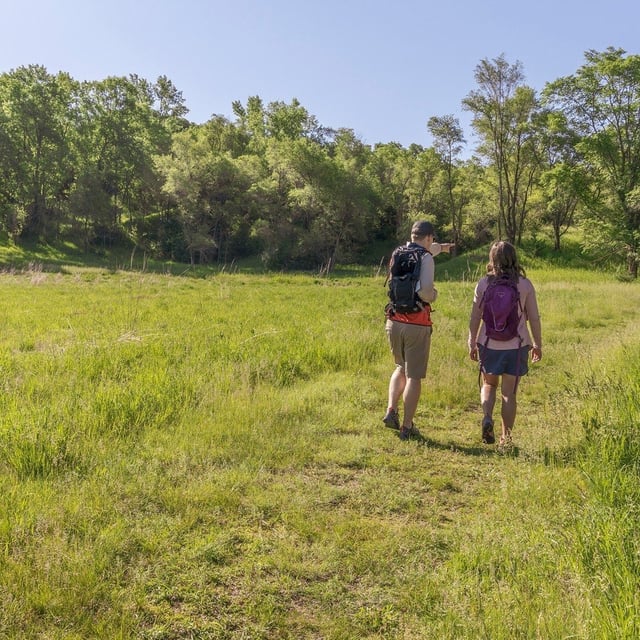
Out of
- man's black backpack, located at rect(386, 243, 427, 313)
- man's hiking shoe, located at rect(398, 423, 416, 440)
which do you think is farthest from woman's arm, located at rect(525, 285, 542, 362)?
man's hiking shoe, located at rect(398, 423, 416, 440)

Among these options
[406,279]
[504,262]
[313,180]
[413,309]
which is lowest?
[413,309]

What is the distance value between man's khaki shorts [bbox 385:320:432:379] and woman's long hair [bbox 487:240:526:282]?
3.03 ft

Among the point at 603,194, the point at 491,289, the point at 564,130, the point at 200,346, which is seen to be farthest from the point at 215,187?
the point at 491,289

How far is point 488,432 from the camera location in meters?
5.00

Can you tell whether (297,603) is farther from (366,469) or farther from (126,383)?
(126,383)

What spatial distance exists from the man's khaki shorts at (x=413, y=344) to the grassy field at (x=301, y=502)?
2.55ft

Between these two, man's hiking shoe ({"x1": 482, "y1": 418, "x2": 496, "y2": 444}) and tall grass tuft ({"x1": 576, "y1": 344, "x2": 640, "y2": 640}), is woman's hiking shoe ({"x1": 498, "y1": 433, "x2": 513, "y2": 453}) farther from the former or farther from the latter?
tall grass tuft ({"x1": 576, "y1": 344, "x2": 640, "y2": 640})

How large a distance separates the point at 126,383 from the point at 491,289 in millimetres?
4722

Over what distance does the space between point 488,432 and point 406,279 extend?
1.88 m

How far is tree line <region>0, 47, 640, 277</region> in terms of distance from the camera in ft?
100

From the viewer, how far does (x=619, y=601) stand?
2.24 meters

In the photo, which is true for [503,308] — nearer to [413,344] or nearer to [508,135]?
[413,344]

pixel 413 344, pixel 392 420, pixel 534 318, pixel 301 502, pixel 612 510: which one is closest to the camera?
pixel 612 510

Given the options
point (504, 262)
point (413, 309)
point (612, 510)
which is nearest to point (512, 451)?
point (612, 510)
